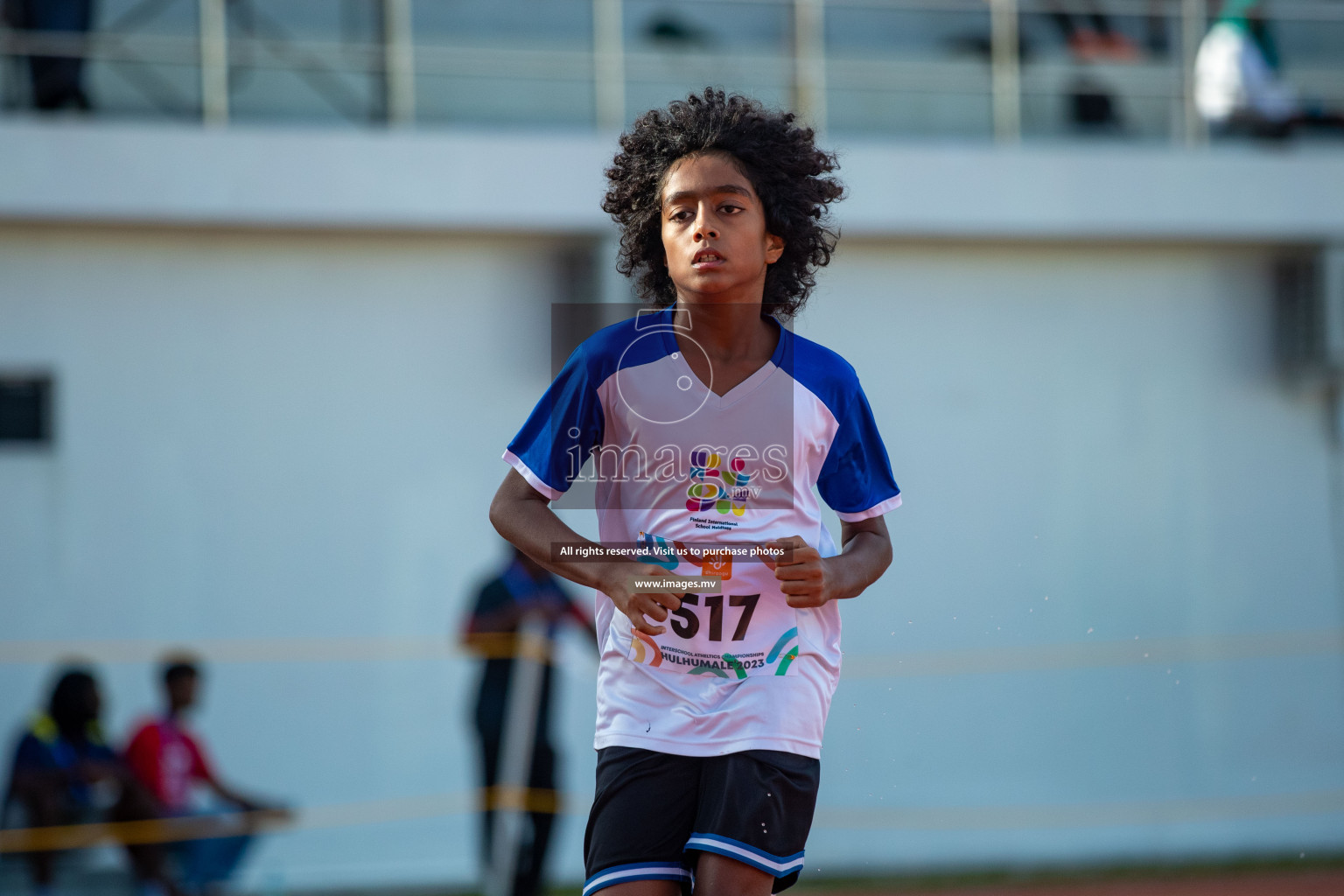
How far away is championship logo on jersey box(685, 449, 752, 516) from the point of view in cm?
269

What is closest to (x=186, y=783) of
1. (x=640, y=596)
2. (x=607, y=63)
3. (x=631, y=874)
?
(x=607, y=63)

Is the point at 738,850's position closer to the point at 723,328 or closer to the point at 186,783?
the point at 723,328

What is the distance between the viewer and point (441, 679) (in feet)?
28.2

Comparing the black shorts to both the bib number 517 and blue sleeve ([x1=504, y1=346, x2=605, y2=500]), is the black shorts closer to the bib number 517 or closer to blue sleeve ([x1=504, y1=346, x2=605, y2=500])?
the bib number 517

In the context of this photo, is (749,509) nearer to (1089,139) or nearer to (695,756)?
(695,756)

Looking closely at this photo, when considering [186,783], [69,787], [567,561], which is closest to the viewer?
[567,561]

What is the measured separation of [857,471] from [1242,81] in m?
7.77

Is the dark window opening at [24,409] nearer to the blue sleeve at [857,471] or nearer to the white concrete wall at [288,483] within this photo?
the white concrete wall at [288,483]

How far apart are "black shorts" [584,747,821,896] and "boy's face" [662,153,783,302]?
2.71ft

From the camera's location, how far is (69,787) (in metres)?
6.89

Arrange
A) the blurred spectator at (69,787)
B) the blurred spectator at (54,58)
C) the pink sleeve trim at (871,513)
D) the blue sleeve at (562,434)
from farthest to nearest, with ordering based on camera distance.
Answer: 1. the blurred spectator at (54,58)
2. the blurred spectator at (69,787)
3. the pink sleeve trim at (871,513)
4. the blue sleeve at (562,434)

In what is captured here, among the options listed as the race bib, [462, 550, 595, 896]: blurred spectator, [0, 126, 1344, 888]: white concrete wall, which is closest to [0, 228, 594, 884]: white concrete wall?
[0, 126, 1344, 888]: white concrete wall

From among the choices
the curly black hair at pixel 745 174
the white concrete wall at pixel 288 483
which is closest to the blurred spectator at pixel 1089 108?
the white concrete wall at pixel 288 483

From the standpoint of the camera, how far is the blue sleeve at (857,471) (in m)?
2.80
